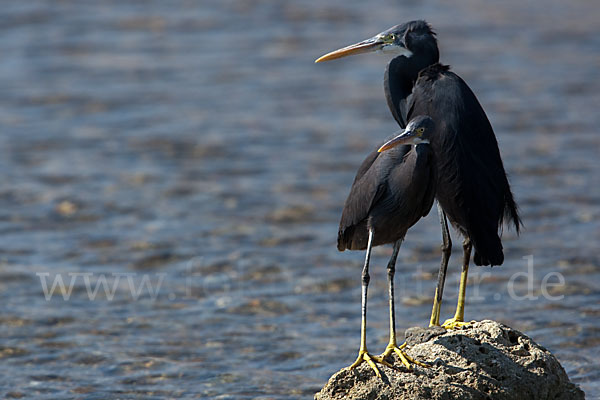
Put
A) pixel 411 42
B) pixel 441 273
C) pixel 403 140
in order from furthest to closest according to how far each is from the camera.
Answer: pixel 411 42
pixel 441 273
pixel 403 140

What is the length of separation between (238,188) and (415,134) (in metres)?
5.48

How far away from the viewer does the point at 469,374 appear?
5.79 m

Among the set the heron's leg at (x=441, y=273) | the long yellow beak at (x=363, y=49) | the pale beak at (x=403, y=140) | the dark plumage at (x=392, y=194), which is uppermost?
the long yellow beak at (x=363, y=49)

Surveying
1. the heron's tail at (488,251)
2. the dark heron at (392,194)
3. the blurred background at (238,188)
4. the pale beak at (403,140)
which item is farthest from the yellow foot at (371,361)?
the blurred background at (238,188)

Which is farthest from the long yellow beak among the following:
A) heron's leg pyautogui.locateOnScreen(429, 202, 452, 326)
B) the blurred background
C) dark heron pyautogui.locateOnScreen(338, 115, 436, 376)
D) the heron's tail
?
the blurred background

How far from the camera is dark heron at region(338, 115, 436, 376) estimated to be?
19.0ft

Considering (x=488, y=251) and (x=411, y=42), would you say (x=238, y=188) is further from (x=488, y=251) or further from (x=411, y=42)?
(x=488, y=251)

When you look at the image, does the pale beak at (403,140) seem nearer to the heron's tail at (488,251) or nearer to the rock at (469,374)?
the heron's tail at (488,251)

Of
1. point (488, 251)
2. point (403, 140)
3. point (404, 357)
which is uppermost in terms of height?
point (403, 140)

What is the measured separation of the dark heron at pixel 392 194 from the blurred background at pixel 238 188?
1.59 meters

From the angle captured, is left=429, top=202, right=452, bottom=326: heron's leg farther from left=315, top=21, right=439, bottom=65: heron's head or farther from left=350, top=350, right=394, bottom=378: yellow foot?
left=315, top=21, right=439, bottom=65: heron's head

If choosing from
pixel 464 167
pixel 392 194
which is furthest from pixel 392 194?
pixel 464 167

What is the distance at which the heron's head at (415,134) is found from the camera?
5723mm

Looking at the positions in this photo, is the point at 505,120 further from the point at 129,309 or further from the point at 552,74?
the point at 129,309
